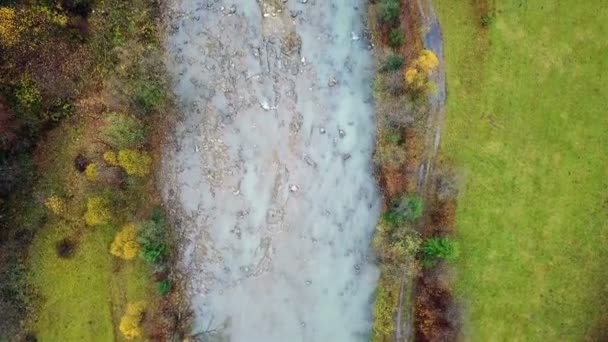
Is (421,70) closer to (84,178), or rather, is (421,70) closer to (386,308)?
(386,308)

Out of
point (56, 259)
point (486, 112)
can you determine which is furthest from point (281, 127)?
point (56, 259)

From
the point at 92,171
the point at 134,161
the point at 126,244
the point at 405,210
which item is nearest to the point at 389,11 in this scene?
the point at 405,210

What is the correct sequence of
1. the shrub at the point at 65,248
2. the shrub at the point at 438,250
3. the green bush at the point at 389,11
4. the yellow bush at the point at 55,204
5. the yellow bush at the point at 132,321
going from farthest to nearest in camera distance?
the shrub at the point at 65,248 < the yellow bush at the point at 55,204 < the green bush at the point at 389,11 < the yellow bush at the point at 132,321 < the shrub at the point at 438,250

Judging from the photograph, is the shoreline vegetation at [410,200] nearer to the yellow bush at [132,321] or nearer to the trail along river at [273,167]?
the trail along river at [273,167]

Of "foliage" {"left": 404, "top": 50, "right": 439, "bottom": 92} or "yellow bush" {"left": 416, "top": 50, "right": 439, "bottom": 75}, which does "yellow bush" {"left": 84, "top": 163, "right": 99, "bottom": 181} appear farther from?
"yellow bush" {"left": 416, "top": 50, "right": 439, "bottom": 75}

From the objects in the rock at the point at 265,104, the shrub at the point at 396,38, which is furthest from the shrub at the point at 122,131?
the shrub at the point at 396,38

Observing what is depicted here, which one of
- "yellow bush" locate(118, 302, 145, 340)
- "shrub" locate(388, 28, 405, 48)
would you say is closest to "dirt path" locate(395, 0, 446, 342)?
"shrub" locate(388, 28, 405, 48)
